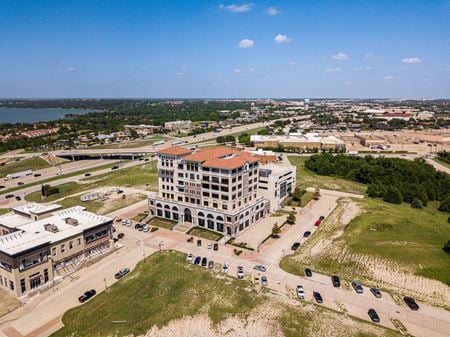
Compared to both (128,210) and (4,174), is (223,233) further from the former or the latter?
(4,174)

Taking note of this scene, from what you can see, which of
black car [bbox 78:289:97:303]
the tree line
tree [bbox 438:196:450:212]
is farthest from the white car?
tree [bbox 438:196:450:212]

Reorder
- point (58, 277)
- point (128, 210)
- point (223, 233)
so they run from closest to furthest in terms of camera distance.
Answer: point (58, 277) < point (223, 233) < point (128, 210)

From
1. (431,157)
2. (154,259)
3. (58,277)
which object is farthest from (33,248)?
(431,157)

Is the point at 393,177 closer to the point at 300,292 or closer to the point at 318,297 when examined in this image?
the point at 318,297

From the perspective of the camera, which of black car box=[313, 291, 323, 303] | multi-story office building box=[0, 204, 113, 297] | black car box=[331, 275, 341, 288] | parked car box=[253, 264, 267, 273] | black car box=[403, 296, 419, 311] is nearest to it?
black car box=[403, 296, 419, 311]

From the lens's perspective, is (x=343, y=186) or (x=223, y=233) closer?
(x=223, y=233)

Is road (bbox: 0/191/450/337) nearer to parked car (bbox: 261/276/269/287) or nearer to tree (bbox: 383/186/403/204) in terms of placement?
parked car (bbox: 261/276/269/287)
